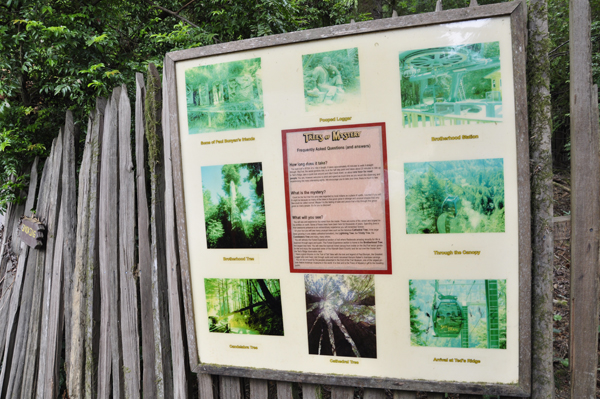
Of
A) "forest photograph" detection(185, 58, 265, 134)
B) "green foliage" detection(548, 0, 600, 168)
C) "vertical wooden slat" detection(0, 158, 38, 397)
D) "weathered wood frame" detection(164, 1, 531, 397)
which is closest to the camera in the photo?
"weathered wood frame" detection(164, 1, 531, 397)

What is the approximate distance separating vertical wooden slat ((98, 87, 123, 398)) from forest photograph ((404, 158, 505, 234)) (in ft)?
5.94

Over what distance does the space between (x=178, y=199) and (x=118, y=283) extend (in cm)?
78

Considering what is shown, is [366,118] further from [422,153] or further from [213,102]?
[213,102]

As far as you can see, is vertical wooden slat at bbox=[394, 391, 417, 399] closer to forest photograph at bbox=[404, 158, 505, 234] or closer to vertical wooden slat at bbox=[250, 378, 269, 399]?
vertical wooden slat at bbox=[250, 378, 269, 399]

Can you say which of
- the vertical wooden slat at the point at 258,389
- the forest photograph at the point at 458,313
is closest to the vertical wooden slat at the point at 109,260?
the vertical wooden slat at the point at 258,389

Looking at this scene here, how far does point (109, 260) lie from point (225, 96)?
130cm

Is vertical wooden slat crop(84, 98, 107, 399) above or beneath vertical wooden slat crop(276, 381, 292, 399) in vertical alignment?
above

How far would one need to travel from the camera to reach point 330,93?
1625 mm

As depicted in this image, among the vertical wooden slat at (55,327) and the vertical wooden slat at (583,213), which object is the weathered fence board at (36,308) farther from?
the vertical wooden slat at (583,213)

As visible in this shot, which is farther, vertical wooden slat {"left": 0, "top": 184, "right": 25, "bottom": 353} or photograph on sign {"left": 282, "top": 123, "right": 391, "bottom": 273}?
vertical wooden slat {"left": 0, "top": 184, "right": 25, "bottom": 353}

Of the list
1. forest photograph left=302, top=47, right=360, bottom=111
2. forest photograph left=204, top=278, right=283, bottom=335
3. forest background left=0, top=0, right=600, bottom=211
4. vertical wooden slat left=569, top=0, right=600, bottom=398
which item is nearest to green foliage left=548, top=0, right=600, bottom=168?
forest background left=0, top=0, right=600, bottom=211

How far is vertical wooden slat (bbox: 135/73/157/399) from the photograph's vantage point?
6.61 feet

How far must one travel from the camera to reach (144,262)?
2014 mm

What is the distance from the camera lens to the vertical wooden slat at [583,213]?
1.47 metres
